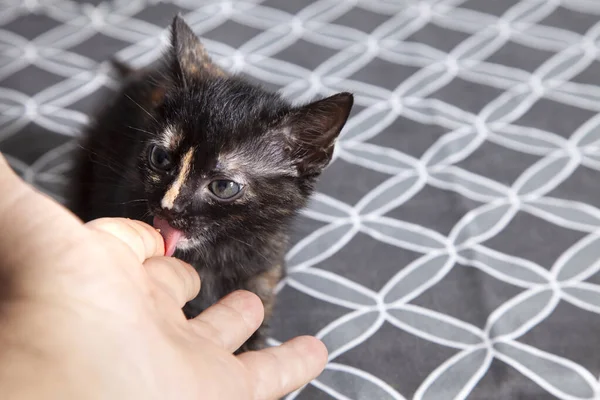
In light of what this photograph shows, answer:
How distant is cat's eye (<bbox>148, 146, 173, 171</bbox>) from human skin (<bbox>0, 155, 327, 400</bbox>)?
165 millimetres

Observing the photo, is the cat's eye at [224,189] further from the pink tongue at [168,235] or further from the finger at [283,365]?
the finger at [283,365]

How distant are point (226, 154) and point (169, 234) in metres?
0.14

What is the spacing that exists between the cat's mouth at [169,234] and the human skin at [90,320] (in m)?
0.11

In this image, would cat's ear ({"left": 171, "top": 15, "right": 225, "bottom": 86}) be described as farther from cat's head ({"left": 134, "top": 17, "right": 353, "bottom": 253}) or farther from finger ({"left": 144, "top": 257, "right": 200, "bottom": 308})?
finger ({"left": 144, "top": 257, "right": 200, "bottom": 308})

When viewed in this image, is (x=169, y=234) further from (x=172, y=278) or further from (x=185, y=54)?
(x=185, y=54)

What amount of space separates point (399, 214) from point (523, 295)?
29 centimetres

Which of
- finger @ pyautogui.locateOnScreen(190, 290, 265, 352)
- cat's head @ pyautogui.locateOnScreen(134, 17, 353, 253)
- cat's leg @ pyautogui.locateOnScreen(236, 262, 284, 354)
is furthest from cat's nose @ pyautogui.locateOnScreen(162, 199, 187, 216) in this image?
cat's leg @ pyautogui.locateOnScreen(236, 262, 284, 354)

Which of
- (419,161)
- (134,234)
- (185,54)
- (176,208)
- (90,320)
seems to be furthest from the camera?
(419,161)

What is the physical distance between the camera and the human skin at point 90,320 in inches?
23.5

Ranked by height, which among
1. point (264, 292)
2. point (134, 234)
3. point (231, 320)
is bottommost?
point (264, 292)

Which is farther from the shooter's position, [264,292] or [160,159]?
[264,292]

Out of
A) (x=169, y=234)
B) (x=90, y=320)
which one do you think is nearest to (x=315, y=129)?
(x=169, y=234)

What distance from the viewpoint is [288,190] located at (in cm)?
102

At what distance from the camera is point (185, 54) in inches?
42.5
